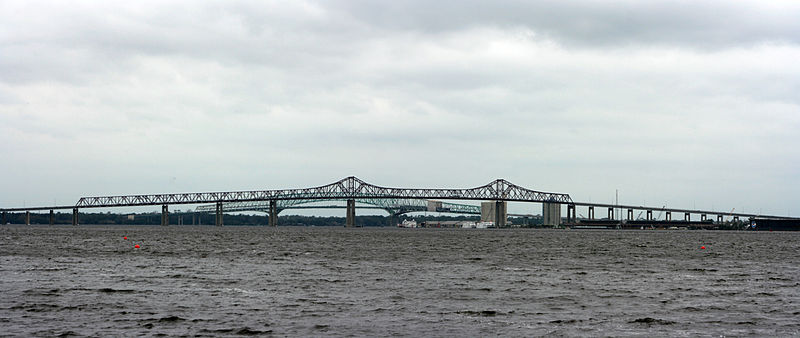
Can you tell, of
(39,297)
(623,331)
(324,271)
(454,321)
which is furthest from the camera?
(324,271)

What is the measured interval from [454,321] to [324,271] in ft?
69.6

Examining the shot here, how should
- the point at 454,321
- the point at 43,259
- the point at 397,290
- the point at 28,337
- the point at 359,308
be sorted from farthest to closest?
the point at 43,259 → the point at 397,290 → the point at 359,308 → the point at 454,321 → the point at 28,337

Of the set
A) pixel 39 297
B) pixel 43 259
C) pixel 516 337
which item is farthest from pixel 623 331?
pixel 43 259

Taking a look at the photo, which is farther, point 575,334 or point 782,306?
point 782,306

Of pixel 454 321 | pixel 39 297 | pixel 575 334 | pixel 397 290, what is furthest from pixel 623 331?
pixel 39 297

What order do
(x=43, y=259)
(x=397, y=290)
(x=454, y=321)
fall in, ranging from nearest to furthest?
(x=454, y=321) → (x=397, y=290) → (x=43, y=259)

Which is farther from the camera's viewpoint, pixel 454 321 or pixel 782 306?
pixel 782 306

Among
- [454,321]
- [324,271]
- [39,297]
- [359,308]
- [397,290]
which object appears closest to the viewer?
[454,321]

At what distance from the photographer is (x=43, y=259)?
57156 mm

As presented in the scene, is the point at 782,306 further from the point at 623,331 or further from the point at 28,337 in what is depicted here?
the point at 28,337

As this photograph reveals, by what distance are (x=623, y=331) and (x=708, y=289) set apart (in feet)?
49.0

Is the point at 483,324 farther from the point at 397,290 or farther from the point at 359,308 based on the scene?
the point at 397,290

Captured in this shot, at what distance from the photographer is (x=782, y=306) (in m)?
31.8

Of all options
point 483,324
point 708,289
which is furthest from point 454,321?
point 708,289
